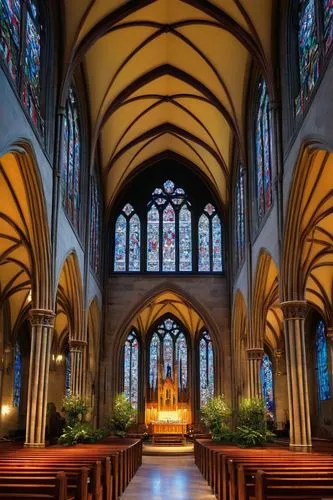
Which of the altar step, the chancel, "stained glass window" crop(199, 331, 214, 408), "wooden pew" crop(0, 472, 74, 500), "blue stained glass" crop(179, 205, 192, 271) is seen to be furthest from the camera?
"stained glass window" crop(199, 331, 214, 408)

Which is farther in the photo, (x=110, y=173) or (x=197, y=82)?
(x=110, y=173)

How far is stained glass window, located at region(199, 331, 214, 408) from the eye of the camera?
39125 mm

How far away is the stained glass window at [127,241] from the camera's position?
33031 millimetres

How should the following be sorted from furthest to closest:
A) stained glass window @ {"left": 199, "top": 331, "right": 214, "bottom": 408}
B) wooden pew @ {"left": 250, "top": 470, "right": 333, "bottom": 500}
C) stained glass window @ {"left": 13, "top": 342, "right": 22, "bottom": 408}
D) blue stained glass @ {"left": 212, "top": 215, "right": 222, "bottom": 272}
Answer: stained glass window @ {"left": 199, "top": 331, "right": 214, "bottom": 408}, blue stained glass @ {"left": 212, "top": 215, "right": 222, "bottom": 272}, stained glass window @ {"left": 13, "top": 342, "right": 22, "bottom": 408}, wooden pew @ {"left": 250, "top": 470, "right": 333, "bottom": 500}

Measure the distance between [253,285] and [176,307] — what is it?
16.4 m

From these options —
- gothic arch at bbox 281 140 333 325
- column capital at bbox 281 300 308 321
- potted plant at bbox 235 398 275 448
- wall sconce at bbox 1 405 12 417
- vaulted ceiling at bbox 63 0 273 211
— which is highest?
vaulted ceiling at bbox 63 0 273 211

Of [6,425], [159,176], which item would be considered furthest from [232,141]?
[6,425]

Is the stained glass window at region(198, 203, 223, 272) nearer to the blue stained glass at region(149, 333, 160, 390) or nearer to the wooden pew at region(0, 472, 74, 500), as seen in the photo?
the blue stained glass at region(149, 333, 160, 390)

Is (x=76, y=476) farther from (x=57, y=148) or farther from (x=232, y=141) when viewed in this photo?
(x=232, y=141)

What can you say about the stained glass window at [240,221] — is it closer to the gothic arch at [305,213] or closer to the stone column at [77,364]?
the gothic arch at [305,213]

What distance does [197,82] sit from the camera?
26.2 m

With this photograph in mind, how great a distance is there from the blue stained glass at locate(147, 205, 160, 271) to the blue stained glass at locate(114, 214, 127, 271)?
4.34 ft

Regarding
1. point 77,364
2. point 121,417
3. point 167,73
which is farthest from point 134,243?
point 167,73

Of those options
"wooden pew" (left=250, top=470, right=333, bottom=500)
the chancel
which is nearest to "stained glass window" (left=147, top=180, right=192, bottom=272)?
the chancel
